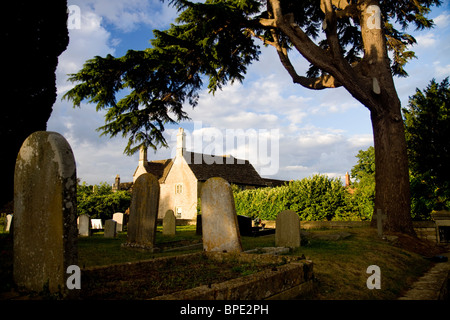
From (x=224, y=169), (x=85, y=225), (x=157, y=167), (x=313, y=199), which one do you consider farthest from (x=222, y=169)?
(x=85, y=225)

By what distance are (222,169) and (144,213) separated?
2603 centimetres

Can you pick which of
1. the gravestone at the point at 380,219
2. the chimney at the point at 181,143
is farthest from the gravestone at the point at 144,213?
the chimney at the point at 181,143

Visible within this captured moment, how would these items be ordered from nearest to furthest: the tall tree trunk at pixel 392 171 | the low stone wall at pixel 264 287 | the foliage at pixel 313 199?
the low stone wall at pixel 264 287, the tall tree trunk at pixel 392 171, the foliage at pixel 313 199

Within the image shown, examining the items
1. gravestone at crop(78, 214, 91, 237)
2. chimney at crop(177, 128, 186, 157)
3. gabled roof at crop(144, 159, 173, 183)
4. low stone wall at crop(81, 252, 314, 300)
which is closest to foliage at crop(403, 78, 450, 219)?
low stone wall at crop(81, 252, 314, 300)

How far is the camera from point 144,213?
365 inches

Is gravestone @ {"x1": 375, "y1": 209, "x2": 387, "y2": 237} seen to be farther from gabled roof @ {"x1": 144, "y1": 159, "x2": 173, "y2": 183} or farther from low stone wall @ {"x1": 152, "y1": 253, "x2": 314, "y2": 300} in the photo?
gabled roof @ {"x1": 144, "y1": 159, "x2": 173, "y2": 183}

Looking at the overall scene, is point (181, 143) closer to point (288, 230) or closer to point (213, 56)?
point (213, 56)

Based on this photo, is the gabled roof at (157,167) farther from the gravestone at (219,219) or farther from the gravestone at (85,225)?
the gravestone at (219,219)

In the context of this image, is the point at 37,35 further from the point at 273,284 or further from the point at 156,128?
the point at 273,284

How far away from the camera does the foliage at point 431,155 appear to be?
1365cm

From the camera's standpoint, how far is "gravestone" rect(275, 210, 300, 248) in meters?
9.04

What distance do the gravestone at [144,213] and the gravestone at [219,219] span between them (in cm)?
256

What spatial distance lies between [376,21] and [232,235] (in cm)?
1095
